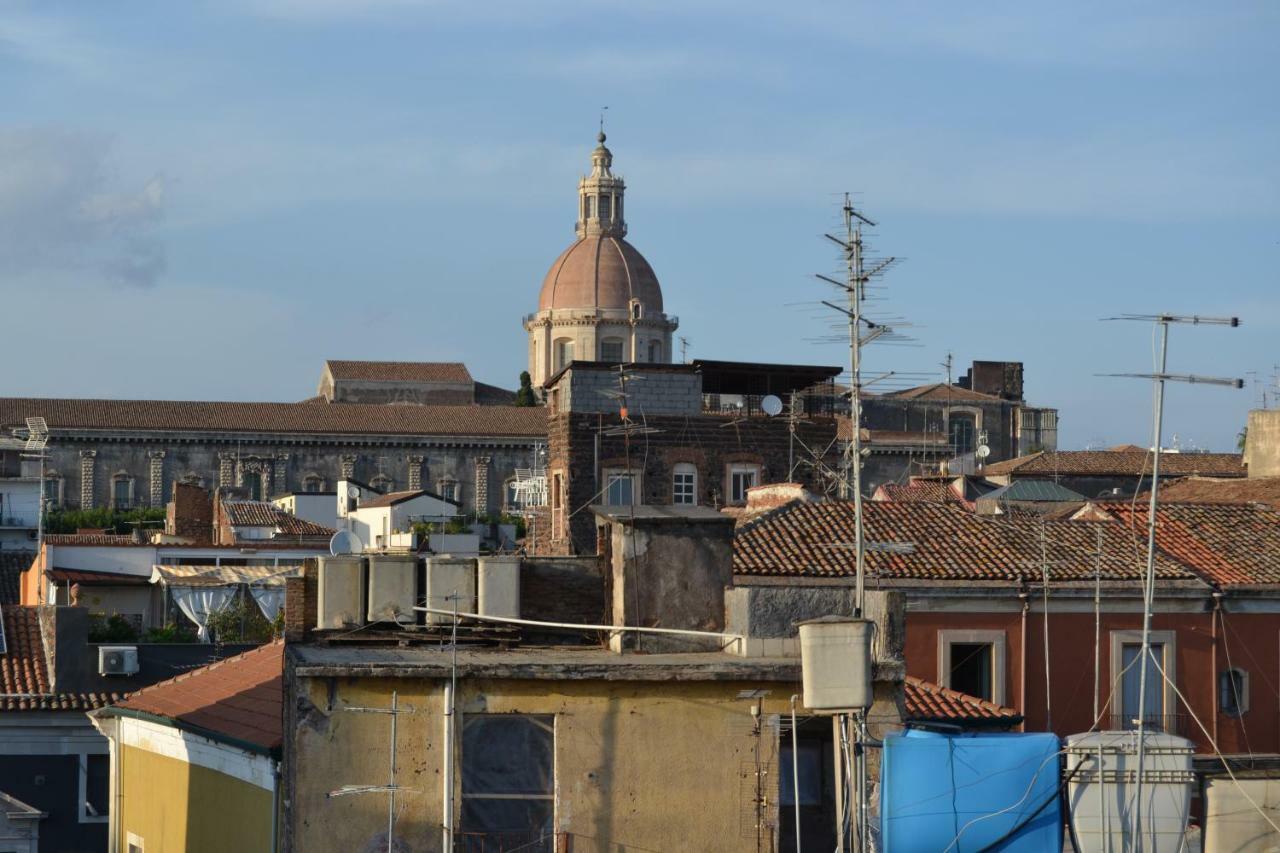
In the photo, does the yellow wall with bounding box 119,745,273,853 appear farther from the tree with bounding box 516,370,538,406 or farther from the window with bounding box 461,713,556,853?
Result: the tree with bounding box 516,370,538,406

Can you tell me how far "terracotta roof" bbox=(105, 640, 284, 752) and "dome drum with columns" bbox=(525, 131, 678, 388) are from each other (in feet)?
281

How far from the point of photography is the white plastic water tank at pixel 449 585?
51.3ft

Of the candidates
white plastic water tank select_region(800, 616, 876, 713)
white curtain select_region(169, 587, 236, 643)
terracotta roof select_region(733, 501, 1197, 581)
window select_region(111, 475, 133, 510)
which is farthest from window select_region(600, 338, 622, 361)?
white plastic water tank select_region(800, 616, 876, 713)

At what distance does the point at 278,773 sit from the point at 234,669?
617 centimetres

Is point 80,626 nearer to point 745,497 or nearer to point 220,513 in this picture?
point 745,497

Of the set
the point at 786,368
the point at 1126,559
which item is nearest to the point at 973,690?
the point at 1126,559

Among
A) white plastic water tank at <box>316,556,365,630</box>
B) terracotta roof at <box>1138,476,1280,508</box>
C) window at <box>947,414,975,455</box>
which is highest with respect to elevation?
window at <box>947,414,975,455</box>

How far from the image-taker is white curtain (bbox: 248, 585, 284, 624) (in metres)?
43.7

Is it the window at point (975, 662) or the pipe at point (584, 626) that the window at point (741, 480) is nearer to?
the window at point (975, 662)

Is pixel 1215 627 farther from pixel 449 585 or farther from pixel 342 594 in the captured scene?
pixel 342 594

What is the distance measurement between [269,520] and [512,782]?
49312mm

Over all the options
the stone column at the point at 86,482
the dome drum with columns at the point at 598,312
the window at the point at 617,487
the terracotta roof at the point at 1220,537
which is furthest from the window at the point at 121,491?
the terracotta roof at the point at 1220,537

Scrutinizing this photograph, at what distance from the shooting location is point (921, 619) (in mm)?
25141

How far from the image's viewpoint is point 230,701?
60.2 ft
